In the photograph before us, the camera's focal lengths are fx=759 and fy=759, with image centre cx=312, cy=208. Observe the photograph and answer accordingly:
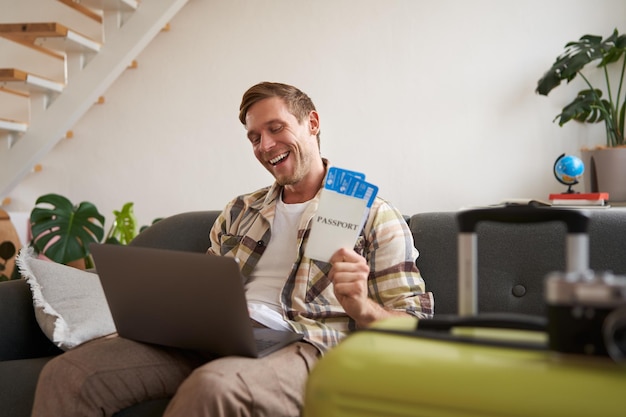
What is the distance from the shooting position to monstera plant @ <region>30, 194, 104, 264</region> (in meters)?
3.38

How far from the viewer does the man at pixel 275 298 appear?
4.80 feet

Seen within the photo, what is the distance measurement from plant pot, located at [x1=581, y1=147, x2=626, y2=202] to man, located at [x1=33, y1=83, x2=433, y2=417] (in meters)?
1.17

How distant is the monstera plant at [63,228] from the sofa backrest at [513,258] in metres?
1.91

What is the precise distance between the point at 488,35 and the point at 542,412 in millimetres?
2777

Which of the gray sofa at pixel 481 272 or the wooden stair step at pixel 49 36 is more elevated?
the wooden stair step at pixel 49 36

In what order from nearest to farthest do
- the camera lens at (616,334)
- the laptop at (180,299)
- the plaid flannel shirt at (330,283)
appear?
the camera lens at (616,334) → the laptop at (180,299) → the plaid flannel shirt at (330,283)

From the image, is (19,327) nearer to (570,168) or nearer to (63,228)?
(63,228)

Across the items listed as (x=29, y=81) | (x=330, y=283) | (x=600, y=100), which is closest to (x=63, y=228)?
(x=29, y=81)

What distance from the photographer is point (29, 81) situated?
11.0ft

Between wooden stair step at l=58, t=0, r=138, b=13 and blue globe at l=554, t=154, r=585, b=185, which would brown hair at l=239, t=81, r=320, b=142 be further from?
wooden stair step at l=58, t=0, r=138, b=13

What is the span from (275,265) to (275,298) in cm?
9

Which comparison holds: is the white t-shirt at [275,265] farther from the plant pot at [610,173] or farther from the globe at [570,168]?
the plant pot at [610,173]

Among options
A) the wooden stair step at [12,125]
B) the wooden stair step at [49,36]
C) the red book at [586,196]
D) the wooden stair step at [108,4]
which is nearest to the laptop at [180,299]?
the red book at [586,196]

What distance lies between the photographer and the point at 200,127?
12.3 feet
